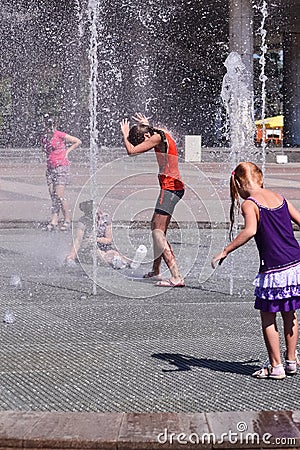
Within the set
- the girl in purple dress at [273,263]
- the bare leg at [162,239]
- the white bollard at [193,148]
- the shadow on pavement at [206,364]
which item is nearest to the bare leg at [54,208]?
the bare leg at [162,239]

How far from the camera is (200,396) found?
4.43 meters

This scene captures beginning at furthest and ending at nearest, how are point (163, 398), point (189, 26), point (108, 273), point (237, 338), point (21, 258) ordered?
1. point (189, 26)
2. point (21, 258)
3. point (108, 273)
4. point (237, 338)
5. point (163, 398)

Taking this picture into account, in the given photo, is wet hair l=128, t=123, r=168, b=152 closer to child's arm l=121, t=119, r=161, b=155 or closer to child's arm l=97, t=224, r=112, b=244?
child's arm l=121, t=119, r=161, b=155

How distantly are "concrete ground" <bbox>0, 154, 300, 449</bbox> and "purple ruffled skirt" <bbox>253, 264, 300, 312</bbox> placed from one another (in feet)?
1.33

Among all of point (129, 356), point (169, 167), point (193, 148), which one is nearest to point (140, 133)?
point (169, 167)

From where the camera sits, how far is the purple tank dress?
4.66m

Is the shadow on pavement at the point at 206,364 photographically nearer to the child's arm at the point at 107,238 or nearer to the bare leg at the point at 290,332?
the bare leg at the point at 290,332

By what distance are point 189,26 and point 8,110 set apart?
16.8 metres

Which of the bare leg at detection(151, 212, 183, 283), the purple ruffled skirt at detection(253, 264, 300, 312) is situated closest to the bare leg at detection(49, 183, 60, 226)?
the bare leg at detection(151, 212, 183, 283)

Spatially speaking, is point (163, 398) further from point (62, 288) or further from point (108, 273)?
point (108, 273)

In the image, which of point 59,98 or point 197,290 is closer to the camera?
point 197,290

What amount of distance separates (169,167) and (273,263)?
9.68ft

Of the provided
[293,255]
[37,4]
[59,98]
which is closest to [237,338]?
[293,255]

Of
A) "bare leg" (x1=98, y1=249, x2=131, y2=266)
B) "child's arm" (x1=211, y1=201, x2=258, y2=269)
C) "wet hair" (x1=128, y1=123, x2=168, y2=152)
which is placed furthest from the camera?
"bare leg" (x1=98, y1=249, x2=131, y2=266)
